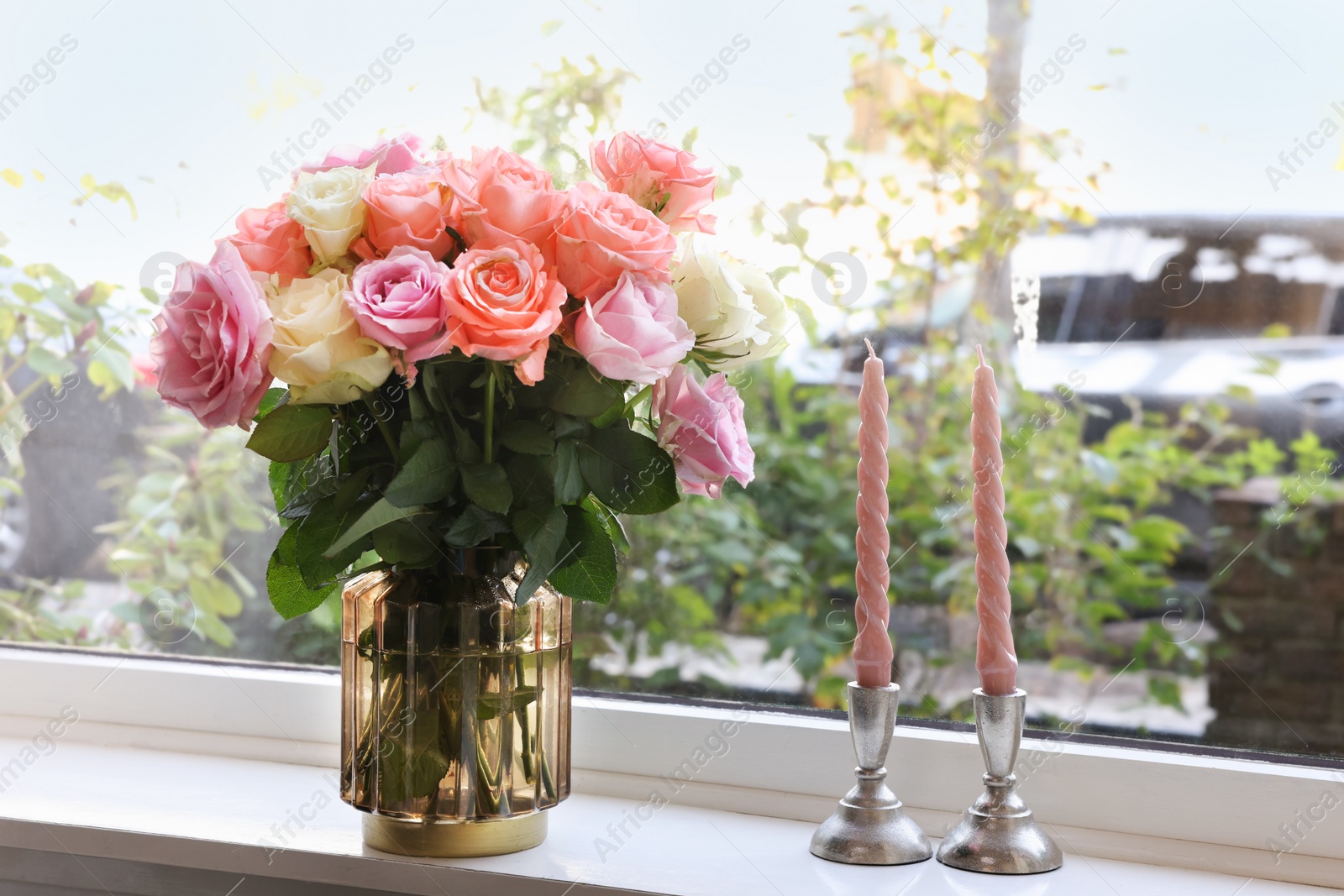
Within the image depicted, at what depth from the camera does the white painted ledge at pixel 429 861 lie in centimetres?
86

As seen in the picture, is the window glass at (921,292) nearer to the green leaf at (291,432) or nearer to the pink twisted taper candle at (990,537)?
the pink twisted taper candle at (990,537)

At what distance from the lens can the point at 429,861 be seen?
883 millimetres

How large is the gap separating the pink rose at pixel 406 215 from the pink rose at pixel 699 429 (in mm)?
193

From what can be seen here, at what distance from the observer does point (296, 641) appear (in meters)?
1.24

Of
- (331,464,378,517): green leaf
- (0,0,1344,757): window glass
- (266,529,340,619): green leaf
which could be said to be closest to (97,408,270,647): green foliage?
(0,0,1344,757): window glass

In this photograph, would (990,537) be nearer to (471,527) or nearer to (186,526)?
(471,527)

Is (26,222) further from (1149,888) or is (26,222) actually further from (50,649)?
(1149,888)

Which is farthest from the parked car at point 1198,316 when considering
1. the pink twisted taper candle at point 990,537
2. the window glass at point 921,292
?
the pink twisted taper candle at point 990,537

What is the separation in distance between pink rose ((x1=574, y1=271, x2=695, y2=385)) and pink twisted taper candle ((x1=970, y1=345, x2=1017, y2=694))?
0.24 meters

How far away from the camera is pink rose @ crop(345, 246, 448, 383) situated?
29.3 inches

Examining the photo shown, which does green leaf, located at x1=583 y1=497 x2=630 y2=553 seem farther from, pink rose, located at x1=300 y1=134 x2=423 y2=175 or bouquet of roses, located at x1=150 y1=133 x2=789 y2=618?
pink rose, located at x1=300 y1=134 x2=423 y2=175

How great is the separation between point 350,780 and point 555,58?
72 cm

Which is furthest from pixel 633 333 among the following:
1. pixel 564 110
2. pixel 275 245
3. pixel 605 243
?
pixel 564 110

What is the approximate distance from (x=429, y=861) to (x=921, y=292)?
645 mm
